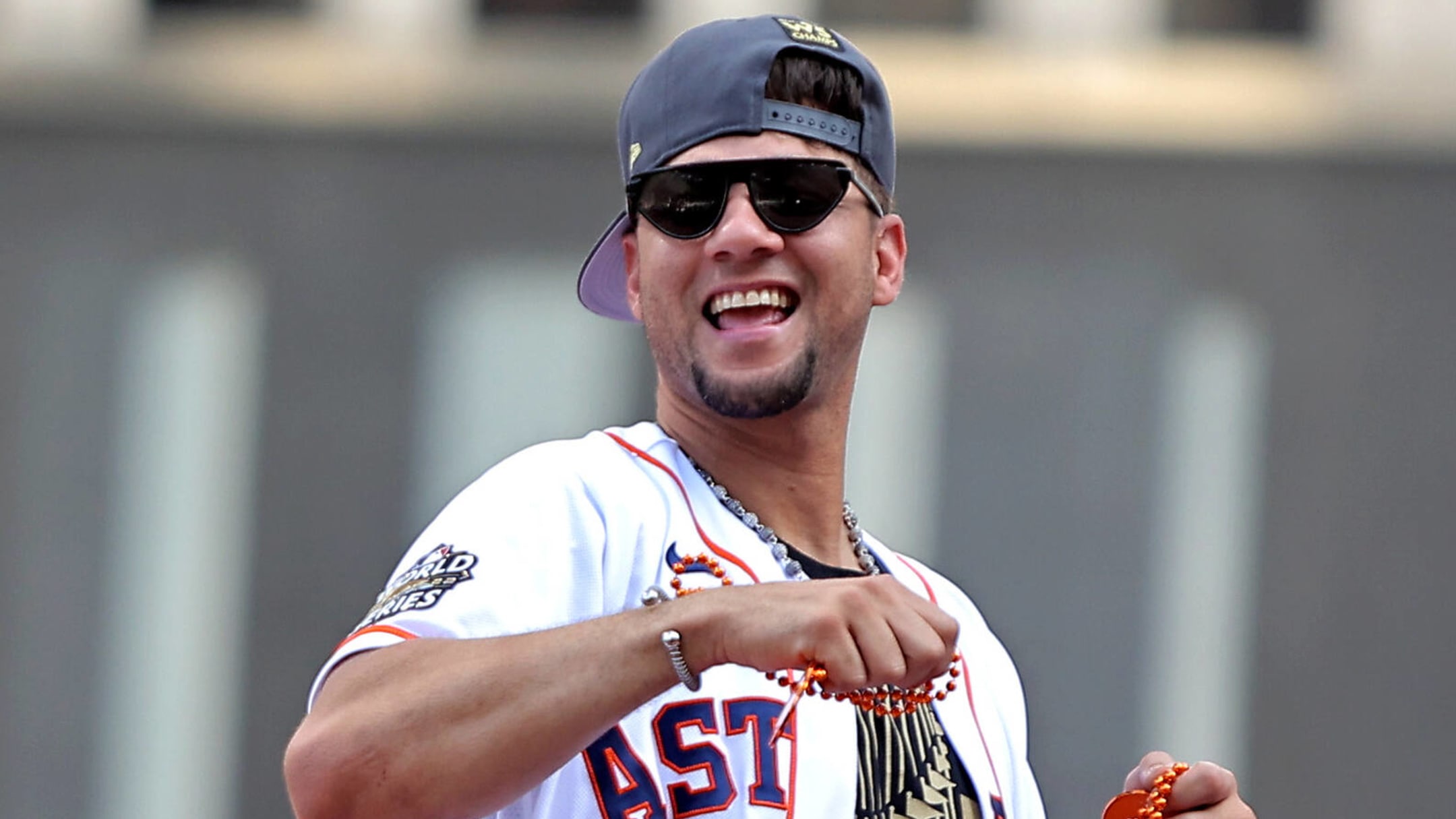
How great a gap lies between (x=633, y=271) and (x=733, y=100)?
387 mm

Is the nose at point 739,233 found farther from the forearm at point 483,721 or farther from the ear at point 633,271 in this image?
the forearm at point 483,721

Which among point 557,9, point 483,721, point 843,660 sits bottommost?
point 483,721

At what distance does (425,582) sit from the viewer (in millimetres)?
2258

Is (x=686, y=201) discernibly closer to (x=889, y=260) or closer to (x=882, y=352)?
(x=889, y=260)

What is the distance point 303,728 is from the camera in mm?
2131

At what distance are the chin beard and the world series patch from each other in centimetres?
52

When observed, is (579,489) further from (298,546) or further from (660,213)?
(298,546)

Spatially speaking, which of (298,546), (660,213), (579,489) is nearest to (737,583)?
(579,489)

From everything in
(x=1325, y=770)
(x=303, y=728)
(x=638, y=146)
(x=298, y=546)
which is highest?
(x=638, y=146)

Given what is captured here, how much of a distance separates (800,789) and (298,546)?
250 inches

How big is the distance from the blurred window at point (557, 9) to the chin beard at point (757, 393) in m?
6.27

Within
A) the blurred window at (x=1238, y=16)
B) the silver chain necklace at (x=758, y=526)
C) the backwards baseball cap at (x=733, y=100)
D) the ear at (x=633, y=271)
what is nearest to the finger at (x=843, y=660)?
the silver chain necklace at (x=758, y=526)

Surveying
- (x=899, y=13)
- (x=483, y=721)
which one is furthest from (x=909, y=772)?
(x=899, y=13)

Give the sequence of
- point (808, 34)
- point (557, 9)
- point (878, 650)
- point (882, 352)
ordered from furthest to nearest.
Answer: point (557, 9)
point (882, 352)
point (808, 34)
point (878, 650)
